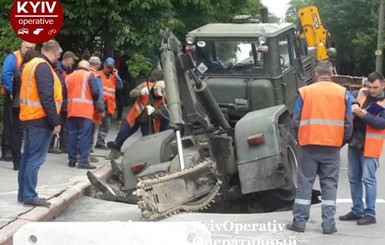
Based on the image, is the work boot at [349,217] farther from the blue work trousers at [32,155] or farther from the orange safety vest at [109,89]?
the orange safety vest at [109,89]

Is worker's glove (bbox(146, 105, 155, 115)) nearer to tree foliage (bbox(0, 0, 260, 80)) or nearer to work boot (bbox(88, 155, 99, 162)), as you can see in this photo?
work boot (bbox(88, 155, 99, 162))

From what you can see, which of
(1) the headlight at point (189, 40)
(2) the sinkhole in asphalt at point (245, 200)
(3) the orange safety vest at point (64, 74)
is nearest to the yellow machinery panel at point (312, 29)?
(1) the headlight at point (189, 40)

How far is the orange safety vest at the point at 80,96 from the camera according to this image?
34.1 ft

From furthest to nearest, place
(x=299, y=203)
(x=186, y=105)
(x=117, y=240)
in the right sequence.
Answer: (x=186, y=105)
(x=299, y=203)
(x=117, y=240)

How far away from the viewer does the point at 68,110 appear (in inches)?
412

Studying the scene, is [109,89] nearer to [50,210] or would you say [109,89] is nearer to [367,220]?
[50,210]

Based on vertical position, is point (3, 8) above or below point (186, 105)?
above

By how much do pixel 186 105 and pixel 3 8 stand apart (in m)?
7.01

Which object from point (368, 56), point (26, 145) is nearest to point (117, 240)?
point (26, 145)

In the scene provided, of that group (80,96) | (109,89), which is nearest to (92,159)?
(80,96)

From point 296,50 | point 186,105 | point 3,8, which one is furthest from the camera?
point 3,8

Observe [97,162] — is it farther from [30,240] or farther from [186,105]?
[30,240]

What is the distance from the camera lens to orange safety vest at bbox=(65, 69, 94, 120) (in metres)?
10.4

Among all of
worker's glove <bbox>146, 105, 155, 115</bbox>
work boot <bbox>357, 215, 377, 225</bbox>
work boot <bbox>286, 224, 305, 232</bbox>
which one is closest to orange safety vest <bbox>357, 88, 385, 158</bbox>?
work boot <bbox>357, 215, 377, 225</bbox>
